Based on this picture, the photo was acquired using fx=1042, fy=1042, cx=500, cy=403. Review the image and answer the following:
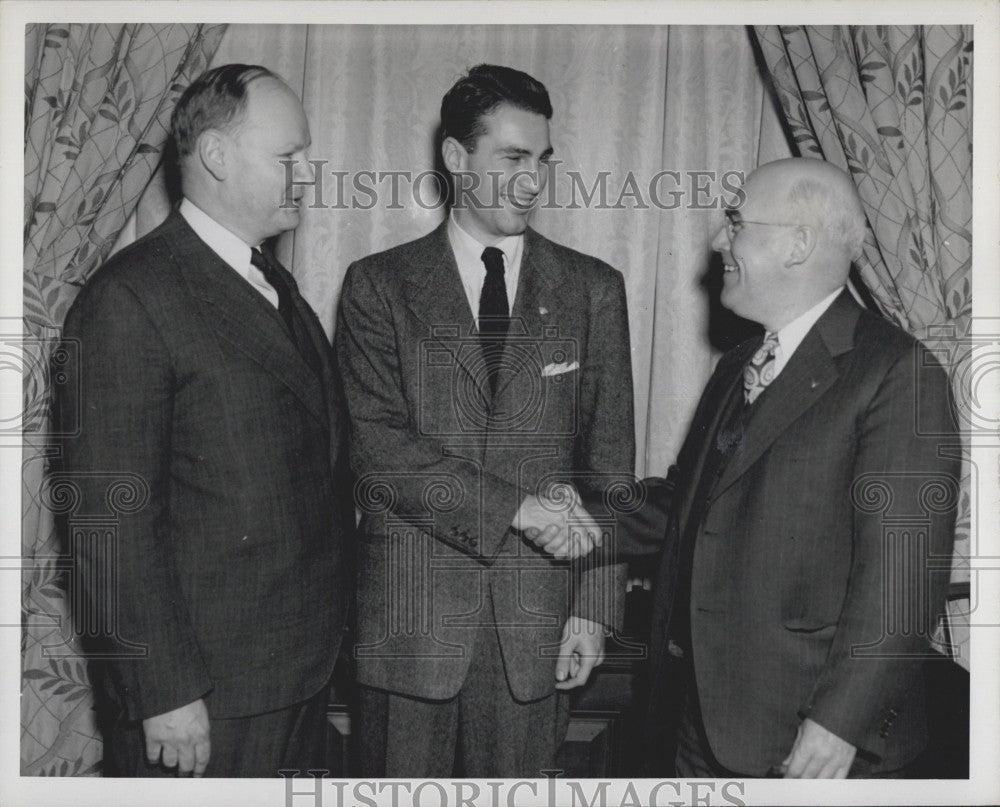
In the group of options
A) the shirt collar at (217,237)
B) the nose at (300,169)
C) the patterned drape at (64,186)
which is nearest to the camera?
the shirt collar at (217,237)

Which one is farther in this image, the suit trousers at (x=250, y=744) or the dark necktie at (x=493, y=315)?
the dark necktie at (x=493, y=315)

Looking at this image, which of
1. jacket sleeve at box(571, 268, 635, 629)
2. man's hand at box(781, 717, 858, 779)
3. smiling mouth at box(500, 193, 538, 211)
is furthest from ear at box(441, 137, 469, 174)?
man's hand at box(781, 717, 858, 779)

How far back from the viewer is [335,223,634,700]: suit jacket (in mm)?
2408

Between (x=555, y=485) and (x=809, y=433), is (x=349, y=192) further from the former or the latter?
(x=809, y=433)

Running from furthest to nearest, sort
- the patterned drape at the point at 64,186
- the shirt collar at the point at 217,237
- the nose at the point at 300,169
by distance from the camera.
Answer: the patterned drape at the point at 64,186 < the nose at the point at 300,169 < the shirt collar at the point at 217,237

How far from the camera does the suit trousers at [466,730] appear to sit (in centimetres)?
240

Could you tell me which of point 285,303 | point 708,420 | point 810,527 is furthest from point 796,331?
point 285,303

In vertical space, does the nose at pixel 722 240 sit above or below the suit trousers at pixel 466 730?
above

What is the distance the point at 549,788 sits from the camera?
8.02 ft

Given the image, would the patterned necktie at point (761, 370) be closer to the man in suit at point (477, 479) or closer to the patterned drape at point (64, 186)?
the man in suit at point (477, 479)

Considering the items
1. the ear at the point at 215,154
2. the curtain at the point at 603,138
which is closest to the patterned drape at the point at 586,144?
the curtain at the point at 603,138

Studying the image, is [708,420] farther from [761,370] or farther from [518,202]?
[518,202]

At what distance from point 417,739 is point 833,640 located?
96cm

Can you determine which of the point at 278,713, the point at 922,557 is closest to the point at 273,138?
the point at 278,713
